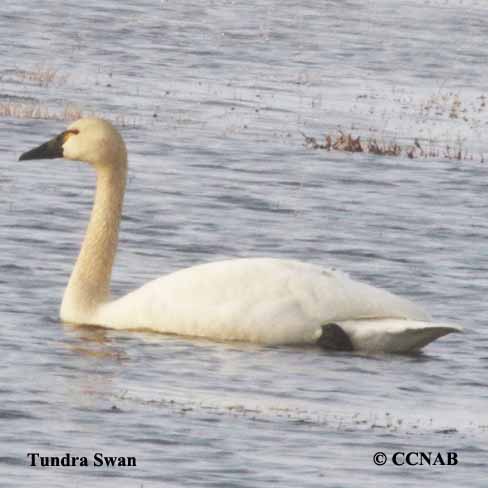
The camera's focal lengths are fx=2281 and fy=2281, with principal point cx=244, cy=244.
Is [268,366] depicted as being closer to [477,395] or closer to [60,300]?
[477,395]

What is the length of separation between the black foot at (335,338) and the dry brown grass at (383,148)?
41.6 feet

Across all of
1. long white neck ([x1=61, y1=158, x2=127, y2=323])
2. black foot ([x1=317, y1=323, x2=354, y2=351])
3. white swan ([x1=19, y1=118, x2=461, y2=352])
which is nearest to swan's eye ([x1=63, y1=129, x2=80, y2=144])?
long white neck ([x1=61, y1=158, x2=127, y2=323])

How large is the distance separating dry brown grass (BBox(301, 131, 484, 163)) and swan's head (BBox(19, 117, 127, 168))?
1094 cm

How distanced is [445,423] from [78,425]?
7.41ft

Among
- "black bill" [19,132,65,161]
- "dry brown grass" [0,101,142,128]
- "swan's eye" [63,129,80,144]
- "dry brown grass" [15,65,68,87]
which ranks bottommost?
"dry brown grass" [0,101,142,128]

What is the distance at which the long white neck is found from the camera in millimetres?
16734

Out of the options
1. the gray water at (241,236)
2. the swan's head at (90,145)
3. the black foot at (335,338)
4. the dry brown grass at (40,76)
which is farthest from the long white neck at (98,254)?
the dry brown grass at (40,76)

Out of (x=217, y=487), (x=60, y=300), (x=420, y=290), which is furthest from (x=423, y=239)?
(x=217, y=487)

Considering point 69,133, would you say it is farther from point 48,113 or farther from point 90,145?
point 48,113

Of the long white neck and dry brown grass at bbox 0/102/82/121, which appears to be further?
dry brown grass at bbox 0/102/82/121

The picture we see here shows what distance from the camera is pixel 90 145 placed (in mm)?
17688

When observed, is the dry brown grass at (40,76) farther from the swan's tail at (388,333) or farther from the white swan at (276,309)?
the swan's tail at (388,333)

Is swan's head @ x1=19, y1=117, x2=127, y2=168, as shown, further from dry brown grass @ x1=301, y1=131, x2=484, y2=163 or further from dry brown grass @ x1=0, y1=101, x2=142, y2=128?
dry brown grass @ x1=0, y1=101, x2=142, y2=128

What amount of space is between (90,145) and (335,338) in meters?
2.92
